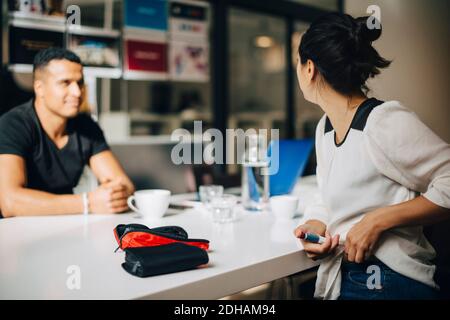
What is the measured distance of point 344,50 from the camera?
1.02 metres

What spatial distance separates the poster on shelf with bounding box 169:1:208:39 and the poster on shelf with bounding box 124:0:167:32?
0.07m

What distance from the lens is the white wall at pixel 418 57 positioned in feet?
3.89

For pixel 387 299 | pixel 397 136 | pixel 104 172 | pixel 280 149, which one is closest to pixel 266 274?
pixel 387 299

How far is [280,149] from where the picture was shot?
1624mm

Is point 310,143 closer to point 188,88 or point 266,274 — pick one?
point 266,274

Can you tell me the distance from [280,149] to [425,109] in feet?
1.82

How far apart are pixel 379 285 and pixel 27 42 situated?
2324 mm

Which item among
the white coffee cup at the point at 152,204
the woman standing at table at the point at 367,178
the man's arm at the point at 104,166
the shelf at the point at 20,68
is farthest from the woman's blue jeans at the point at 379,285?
the shelf at the point at 20,68

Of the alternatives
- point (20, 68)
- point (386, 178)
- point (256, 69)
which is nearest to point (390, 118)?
point (386, 178)

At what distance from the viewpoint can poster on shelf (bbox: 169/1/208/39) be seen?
3158 millimetres

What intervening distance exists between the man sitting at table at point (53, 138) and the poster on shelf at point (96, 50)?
2.97ft

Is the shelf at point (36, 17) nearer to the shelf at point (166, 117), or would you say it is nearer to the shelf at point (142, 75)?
the shelf at point (142, 75)

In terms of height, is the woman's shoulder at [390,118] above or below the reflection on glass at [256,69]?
below

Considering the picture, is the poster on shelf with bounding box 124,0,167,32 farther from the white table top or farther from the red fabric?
the red fabric
